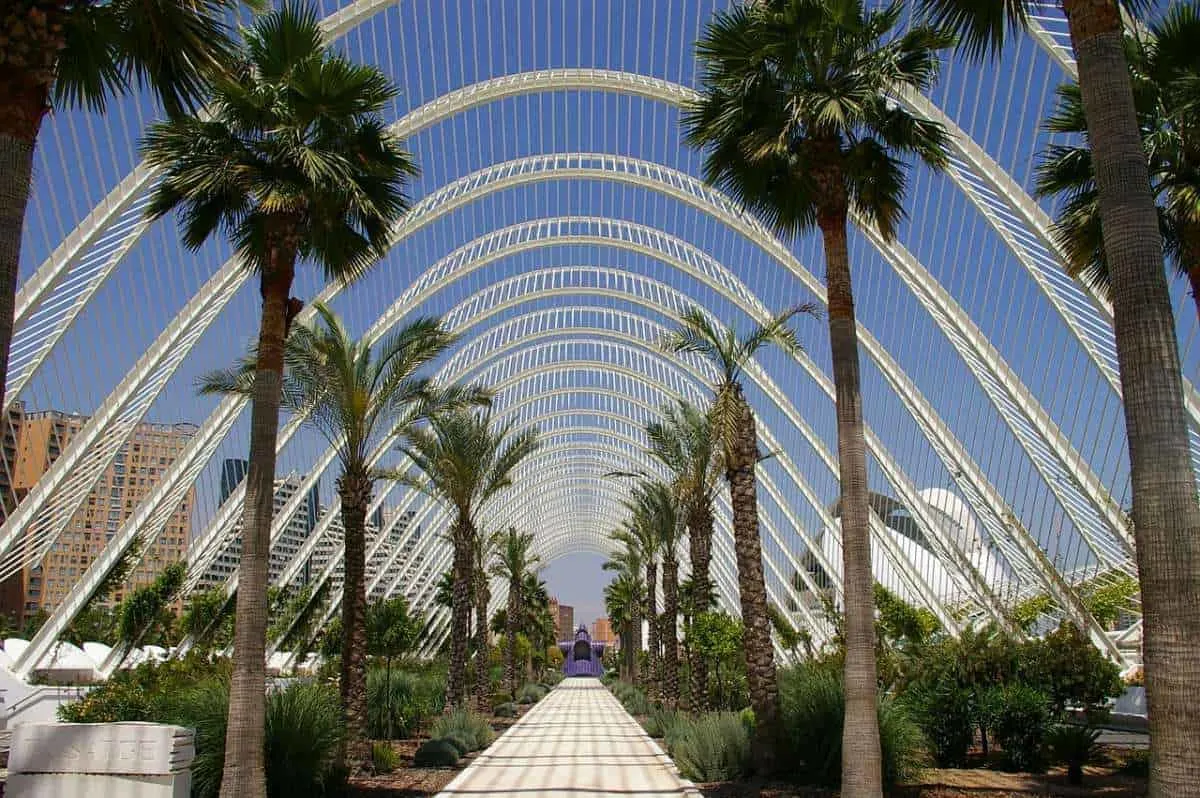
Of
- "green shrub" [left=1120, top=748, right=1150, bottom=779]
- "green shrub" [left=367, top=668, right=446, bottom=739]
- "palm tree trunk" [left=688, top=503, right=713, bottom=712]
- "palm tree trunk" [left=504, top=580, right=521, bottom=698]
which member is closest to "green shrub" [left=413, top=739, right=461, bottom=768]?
"green shrub" [left=367, top=668, right=446, bottom=739]

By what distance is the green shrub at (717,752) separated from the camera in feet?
46.3

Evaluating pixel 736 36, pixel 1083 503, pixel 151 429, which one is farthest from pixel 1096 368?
pixel 151 429

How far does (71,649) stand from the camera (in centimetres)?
3175

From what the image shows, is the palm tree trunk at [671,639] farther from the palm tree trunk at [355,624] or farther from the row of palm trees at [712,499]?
the palm tree trunk at [355,624]

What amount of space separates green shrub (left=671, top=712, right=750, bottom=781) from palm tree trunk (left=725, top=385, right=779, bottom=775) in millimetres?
539

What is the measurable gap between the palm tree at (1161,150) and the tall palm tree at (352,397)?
32.6 ft

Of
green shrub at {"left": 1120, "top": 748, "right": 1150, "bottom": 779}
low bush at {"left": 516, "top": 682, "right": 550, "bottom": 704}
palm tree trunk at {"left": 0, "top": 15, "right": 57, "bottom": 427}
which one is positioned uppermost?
palm tree trunk at {"left": 0, "top": 15, "right": 57, "bottom": 427}

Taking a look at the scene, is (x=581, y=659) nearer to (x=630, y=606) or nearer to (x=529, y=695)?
(x=630, y=606)

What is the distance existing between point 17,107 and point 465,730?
15374mm

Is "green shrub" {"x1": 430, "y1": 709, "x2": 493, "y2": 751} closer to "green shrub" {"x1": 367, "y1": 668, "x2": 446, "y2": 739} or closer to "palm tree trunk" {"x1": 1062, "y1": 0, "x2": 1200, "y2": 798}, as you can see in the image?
"green shrub" {"x1": 367, "y1": 668, "x2": 446, "y2": 739}

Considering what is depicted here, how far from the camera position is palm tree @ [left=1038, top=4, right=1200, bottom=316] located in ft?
37.3

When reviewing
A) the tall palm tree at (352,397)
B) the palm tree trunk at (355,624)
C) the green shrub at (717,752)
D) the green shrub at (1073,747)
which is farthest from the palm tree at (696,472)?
the green shrub at (1073,747)

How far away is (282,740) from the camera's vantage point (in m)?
11.1

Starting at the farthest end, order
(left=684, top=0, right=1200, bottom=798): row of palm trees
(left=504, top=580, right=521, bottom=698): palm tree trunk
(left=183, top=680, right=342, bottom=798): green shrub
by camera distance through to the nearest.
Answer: (left=504, top=580, right=521, bottom=698): palm tree trunk, (left=183, top=680, right=342, bottom=798): green shrub, (left=684, top=0, right=1200, bottom=798): row of palm trees
